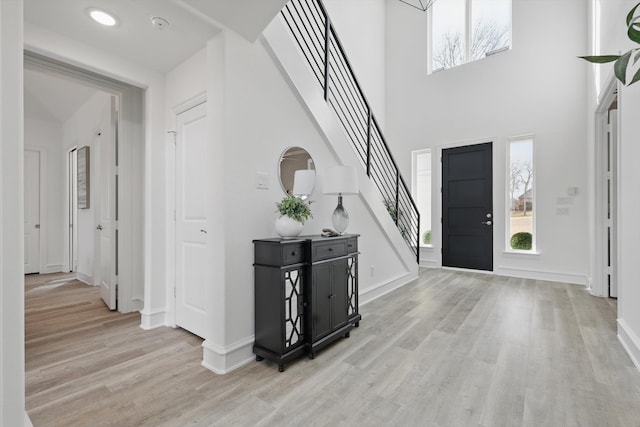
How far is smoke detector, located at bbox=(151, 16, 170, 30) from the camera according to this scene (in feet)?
7.03

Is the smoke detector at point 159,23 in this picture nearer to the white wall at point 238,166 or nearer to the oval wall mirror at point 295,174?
the white wall at point 238,166

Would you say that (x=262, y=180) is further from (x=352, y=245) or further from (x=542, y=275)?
(x=542, y=275)

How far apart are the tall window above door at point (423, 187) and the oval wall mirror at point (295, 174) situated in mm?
4318

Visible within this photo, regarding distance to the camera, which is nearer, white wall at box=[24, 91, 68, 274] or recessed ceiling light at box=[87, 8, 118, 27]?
recessed ceiling light at box=[87, 8, 118, 27]

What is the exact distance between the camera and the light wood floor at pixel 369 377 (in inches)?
65.9

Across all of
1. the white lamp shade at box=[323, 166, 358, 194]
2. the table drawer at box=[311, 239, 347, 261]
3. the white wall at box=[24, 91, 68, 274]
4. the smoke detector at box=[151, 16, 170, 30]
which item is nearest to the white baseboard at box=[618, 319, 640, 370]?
the table drawer at box=[311, 239, 347, 261]

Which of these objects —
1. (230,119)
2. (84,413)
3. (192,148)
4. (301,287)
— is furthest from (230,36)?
(84,413)

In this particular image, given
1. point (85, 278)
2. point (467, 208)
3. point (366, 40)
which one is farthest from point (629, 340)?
point (85, 278)

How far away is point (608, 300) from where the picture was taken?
3854 mm

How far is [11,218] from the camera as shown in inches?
50.0

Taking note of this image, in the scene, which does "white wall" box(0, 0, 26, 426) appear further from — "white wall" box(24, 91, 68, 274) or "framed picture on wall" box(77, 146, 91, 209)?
"white wall" box(24, 91, 68, 274)

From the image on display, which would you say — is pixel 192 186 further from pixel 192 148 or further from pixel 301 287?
pixel 301 287

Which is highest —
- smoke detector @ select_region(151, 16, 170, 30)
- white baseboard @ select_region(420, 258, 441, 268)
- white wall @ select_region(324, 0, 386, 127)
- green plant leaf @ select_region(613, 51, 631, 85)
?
white wall @ select_region(324, 0, 386, 127)

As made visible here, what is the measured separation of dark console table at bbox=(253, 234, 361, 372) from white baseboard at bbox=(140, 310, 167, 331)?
133cm
